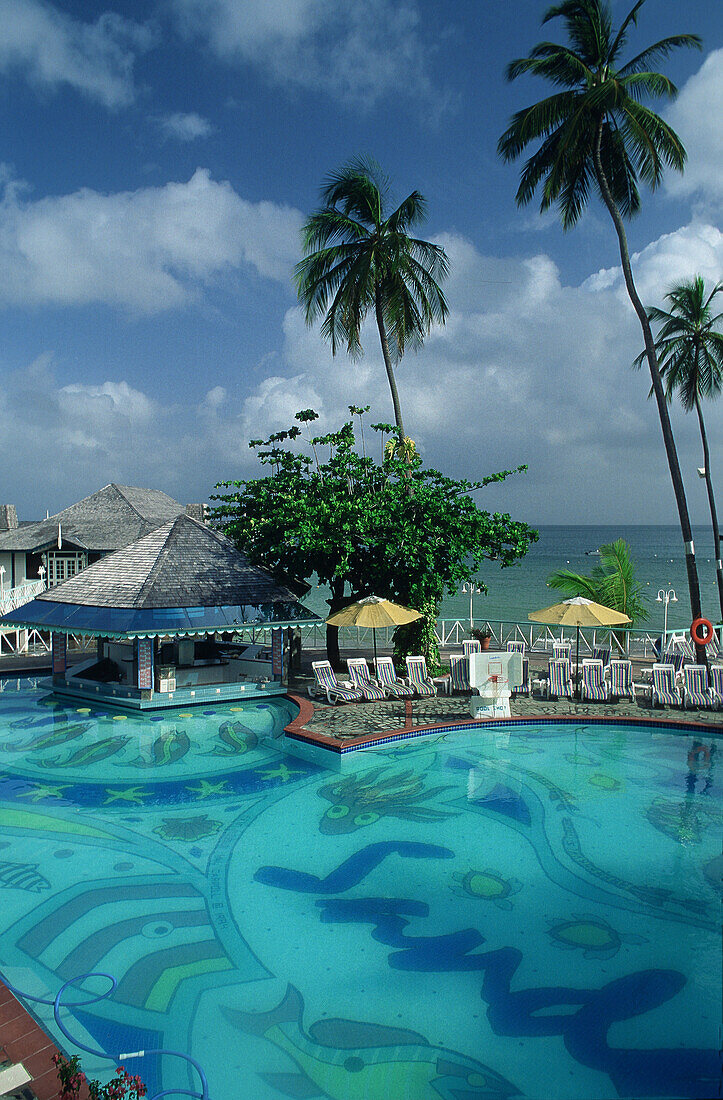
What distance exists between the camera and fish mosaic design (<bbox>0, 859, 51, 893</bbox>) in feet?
26.2

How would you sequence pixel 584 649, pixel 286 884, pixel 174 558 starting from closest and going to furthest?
pixel 286 884 → pixel 174 558 → pixel 584 649

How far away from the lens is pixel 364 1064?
5.13 m

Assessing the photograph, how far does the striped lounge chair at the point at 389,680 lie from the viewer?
1573cm

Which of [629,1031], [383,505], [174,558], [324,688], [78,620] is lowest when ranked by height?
[629,1031]

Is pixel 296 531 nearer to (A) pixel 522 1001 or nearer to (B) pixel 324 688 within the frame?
(B) pixel 324 688

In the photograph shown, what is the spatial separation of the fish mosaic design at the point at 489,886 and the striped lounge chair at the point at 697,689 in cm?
857

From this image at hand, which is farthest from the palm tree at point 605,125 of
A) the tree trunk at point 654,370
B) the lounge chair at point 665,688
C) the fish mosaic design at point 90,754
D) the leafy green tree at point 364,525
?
the fish mosaic design at point 90,754

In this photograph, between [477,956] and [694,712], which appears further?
[694,712]

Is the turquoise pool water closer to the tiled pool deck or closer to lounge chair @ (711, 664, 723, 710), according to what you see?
the tiled pool deck

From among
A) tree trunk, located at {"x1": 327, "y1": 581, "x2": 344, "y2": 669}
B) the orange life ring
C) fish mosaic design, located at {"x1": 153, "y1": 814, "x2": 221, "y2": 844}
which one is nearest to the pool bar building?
tree trunk, located at {"x1": 327, "y1": 581, "x2": 344, "y2": 669}

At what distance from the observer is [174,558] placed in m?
18.6

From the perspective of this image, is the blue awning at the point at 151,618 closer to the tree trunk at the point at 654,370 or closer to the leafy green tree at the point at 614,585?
the leafy green tree at the point at 614,585

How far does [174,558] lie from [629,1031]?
1556cm

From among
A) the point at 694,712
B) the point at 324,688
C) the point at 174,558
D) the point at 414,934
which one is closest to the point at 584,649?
the point at 694,712
